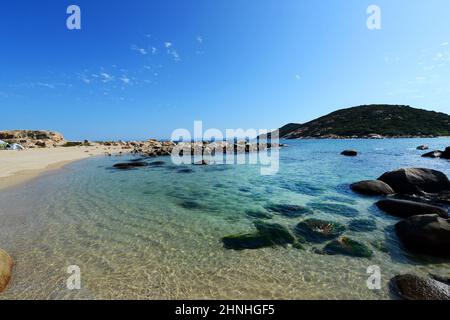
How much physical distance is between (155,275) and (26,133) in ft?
329

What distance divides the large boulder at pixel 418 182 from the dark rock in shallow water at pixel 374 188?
0.61 meters

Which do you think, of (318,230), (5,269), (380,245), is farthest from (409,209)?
(5,269)

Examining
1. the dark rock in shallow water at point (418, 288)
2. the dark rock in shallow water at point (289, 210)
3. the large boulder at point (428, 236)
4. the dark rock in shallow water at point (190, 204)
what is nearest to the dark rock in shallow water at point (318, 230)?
the dark rock in shallow water at point (289, 210)

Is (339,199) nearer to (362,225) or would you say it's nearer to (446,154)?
(362,225)

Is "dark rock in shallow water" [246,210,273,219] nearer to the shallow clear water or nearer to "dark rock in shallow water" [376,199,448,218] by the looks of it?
the shallow clear water

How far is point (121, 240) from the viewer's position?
7.97 m

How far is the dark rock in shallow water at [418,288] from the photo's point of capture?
4.85 metres

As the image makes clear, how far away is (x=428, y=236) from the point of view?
6977 mm

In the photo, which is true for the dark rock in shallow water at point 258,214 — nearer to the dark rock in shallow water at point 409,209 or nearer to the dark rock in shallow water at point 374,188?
the dark rock in shallow water at point 409,209

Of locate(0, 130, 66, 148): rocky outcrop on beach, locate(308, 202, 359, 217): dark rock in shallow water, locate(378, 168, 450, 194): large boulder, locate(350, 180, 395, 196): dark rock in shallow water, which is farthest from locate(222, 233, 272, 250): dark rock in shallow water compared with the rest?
locate(0, 130, 66, 148): rocky outcrop on beach

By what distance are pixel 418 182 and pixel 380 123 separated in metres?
143

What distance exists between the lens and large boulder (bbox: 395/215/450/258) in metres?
6.73
